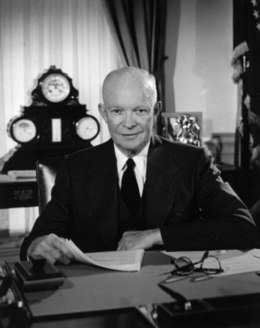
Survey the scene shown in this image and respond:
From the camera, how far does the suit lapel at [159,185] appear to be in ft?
6.31

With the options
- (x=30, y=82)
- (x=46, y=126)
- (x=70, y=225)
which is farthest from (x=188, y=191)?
(x=30, y=82)

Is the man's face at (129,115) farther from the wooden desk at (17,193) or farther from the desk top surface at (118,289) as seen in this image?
the wooden desk at (17,193)

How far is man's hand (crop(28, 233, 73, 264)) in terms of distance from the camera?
1507mm

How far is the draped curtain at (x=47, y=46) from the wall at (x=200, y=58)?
58cm

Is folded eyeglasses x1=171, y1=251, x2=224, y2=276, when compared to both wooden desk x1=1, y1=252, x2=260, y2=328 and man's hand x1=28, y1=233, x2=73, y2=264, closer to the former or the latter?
wooden desk x1=1, y1=252, x2=260, y2=328

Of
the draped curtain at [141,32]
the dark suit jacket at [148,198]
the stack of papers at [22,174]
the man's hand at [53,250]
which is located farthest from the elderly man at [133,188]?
the draped curtain at [141,32]

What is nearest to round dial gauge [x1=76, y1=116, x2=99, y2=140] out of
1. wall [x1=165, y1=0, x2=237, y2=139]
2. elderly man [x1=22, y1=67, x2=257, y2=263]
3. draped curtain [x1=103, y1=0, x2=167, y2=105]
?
draped curtain [x1=103, y1=0, x2=167, y2=105]

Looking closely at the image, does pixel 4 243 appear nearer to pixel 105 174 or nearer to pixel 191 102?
pixel 191 102

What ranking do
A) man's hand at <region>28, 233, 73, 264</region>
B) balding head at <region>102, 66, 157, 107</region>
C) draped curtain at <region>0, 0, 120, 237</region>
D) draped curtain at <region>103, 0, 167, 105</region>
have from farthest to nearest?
draped curtain at <region>103, 0, 167, 105</region> < draped curtain at <region>0, 0, 120, 237</region> < balding head at <region>102, 66, 157, 107</region> < man's hand at <region>28, 233, 73, 264</region>

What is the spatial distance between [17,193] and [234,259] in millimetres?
2143

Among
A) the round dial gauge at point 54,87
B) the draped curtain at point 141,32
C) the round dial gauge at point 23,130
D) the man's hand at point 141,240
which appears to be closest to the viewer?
the man's hand at point 141,240

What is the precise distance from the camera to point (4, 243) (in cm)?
433

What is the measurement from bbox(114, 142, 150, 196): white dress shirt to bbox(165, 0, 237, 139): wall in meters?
2.55

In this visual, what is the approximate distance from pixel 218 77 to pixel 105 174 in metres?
2.90
